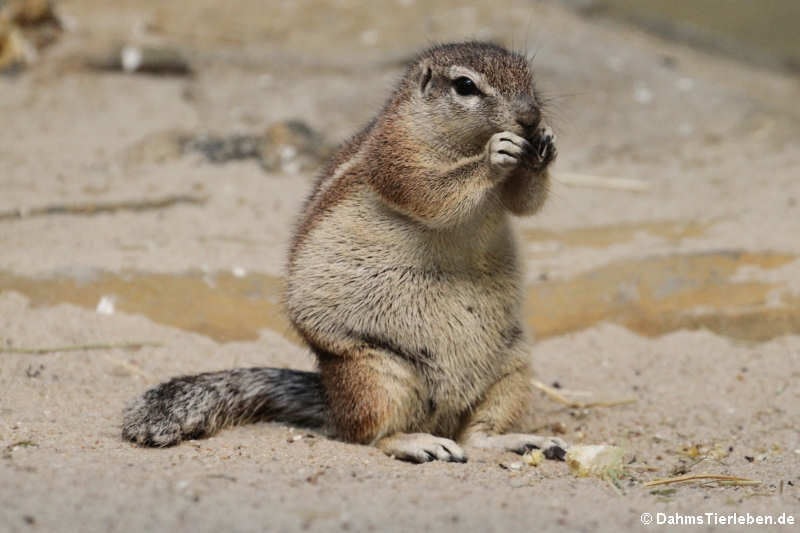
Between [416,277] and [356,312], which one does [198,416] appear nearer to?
[356,312]

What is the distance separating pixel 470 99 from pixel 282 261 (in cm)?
273

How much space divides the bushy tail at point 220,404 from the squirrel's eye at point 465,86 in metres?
1.58

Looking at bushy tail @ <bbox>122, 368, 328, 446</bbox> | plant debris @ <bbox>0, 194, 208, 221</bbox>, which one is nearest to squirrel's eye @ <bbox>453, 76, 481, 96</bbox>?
bushy tail @ <bbox>122, 368, 328, 446</bbox>

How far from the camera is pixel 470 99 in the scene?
439 cm

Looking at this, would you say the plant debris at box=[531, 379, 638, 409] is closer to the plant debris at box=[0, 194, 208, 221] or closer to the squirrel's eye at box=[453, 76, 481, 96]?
the squirrel's eye at box=[453, 76, 481, 96]

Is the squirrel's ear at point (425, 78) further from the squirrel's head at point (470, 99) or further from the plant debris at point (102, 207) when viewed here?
the plant debris at point (102, 207)

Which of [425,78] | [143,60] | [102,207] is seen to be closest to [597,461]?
[425,78]

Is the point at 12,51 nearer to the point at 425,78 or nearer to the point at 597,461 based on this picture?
the point at 425,78

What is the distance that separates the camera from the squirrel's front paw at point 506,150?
13.7ft

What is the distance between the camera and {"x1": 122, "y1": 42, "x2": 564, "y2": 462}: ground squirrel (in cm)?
435

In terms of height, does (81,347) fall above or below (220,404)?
below

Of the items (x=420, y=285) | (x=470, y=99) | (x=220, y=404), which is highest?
(x=470, y=99)

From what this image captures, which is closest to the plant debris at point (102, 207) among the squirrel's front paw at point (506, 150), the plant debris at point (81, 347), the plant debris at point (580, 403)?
the plant debris at point (81, 347)

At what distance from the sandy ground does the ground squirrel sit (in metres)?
0.19
